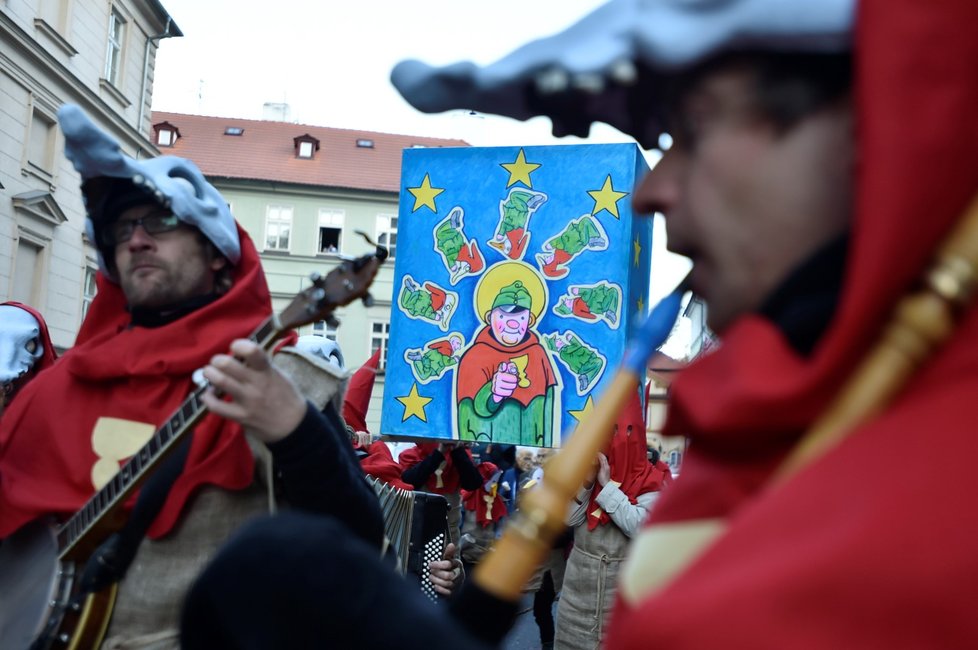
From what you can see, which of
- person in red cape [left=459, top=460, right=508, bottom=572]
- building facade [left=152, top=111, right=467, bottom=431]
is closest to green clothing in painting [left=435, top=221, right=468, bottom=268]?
person in red cape [left=459, top=460, right=508, bottom=572]

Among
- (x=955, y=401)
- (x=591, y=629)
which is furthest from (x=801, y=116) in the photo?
(x=591, y=629)

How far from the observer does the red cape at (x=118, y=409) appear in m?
2.34

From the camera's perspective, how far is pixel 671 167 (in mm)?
1132

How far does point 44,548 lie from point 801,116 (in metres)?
2.09

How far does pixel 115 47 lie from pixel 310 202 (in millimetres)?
16536

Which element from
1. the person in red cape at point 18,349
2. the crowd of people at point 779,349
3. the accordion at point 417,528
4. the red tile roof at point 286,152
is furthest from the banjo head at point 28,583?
the red tile roof at point 286,152

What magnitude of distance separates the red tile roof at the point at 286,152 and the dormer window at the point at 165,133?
304 mm

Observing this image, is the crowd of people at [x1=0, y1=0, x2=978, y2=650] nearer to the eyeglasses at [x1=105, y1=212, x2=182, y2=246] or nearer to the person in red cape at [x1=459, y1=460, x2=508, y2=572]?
the eyeglasses at [x1=105, y1=212, x2=182, y2=246]

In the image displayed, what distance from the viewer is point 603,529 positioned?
701cm

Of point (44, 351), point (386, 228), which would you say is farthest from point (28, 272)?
point (386, 228)

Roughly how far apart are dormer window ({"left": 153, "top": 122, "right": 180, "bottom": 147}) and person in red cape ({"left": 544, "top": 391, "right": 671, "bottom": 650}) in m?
40.5

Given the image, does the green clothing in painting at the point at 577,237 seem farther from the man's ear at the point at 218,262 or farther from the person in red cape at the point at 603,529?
the person in red cape at the point at 603,529

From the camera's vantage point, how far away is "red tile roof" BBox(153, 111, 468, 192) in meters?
41.6

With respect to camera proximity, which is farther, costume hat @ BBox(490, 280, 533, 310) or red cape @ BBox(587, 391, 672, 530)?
red cape @ BBox(587, 391, 672, 530)
